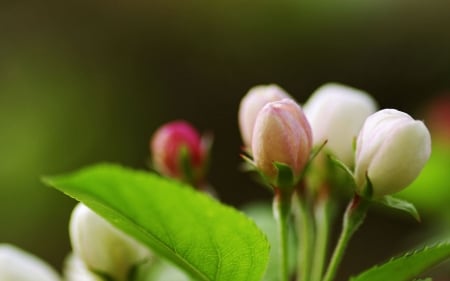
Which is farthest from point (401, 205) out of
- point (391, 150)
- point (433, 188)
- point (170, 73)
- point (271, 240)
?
point (170, 73)

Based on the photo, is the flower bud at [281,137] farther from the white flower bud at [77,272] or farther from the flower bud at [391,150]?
the white flower bud at [77,272]

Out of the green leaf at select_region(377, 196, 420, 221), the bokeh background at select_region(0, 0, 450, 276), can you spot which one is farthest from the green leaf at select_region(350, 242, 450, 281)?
the bokeh background at select_region(0, 0, 450, 276)

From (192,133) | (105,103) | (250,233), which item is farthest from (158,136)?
(105,103)

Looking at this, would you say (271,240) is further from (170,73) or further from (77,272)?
(170,73)

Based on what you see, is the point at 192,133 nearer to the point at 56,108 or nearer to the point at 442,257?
the point at 442,257

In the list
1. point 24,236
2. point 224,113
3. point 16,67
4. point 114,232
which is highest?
point 114,232

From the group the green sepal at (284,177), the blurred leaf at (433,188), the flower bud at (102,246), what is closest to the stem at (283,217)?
the green sepal at (284,177)
